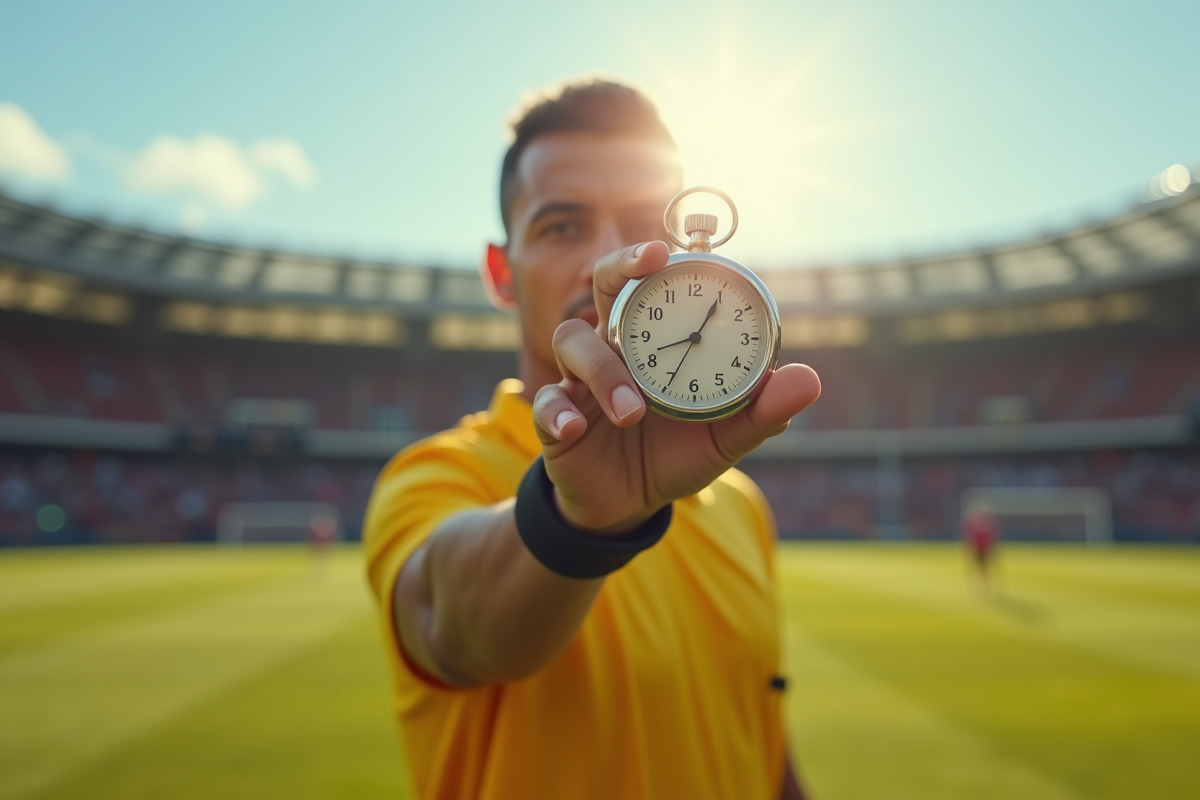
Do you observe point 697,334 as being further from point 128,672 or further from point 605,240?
point 128,672

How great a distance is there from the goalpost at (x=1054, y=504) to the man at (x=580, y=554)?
35.3 meters

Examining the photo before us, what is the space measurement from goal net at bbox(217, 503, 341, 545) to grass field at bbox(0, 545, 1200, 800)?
773 inches

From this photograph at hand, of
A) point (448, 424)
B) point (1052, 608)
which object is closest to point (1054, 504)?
point (1052, 608)

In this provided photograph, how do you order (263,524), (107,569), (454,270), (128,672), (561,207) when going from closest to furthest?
(561,207) < (128,672) < (107,569) < (263,524) < (454,270)

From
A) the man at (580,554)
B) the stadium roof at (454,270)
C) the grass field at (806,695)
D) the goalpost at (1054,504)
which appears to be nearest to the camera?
the man at (580,554)

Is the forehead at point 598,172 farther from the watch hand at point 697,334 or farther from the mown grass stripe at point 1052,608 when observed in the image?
the mown grass stripe at point 1052,608

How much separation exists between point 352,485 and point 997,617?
32359mm

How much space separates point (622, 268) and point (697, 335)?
0.23m

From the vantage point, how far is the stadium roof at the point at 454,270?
1271 inches

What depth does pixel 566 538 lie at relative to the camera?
4.25 feet

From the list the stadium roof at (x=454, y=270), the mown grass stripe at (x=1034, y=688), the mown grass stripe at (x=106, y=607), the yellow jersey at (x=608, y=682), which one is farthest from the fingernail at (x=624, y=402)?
the stadium roof at (x=454, y=270)

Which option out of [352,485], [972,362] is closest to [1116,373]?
[972,362]

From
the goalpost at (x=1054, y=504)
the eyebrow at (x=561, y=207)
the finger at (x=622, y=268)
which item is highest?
the eyebrow at (x=561, y=207)

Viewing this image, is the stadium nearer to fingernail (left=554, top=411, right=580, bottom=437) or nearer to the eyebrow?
the eyebrow
